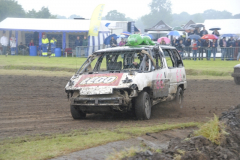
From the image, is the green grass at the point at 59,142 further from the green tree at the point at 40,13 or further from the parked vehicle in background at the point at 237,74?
the green tree at the point at 40,13

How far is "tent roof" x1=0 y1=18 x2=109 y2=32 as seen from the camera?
117 ft

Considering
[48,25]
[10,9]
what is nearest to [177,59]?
[48,25]

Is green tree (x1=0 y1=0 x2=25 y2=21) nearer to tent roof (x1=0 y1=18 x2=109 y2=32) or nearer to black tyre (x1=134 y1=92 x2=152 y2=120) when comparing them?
tent roof (x1=0 y1=18 x2=109 y2=32)

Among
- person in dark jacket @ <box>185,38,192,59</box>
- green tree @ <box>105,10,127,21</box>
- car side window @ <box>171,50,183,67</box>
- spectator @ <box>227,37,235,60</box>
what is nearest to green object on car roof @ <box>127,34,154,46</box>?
car side window @ <box>171,50,183,67</box>

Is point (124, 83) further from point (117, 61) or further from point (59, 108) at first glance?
point (59, 108)

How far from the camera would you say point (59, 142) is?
610 centimetres

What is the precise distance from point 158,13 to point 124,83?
480 ft

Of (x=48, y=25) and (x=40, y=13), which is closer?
(x=48, y=25)

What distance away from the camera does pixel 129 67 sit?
30.3 feet

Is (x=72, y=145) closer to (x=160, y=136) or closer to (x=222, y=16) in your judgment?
(x=160, y=136)

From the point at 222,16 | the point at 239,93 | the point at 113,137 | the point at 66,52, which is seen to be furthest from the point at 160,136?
the point at 222,16

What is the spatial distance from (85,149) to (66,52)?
30.3 m

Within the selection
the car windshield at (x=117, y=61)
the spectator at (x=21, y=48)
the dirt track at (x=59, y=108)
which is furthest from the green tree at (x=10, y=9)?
the car windshield at (x=117, y=61)

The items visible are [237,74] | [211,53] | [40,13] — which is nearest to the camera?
[237,74]
